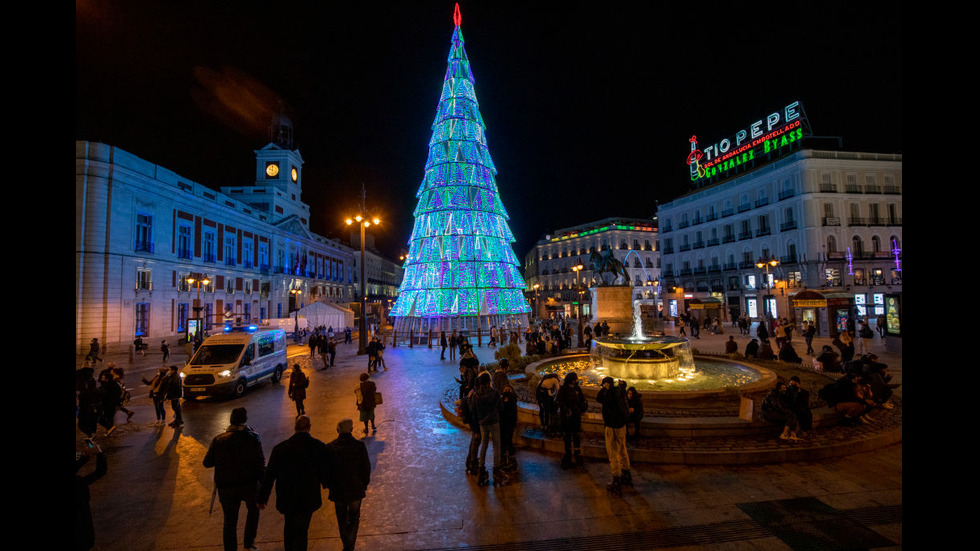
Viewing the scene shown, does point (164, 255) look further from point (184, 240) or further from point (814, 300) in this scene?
point (814, 300)

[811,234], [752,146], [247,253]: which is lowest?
[247,253]

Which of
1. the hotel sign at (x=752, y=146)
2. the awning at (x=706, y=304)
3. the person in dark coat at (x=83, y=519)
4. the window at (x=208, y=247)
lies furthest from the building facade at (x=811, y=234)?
the window at (x=208, y=247)

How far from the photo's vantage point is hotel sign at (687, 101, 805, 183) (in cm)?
3909

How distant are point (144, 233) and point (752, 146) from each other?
53306 mm

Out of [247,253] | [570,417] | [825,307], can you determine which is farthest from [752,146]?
[247,253]

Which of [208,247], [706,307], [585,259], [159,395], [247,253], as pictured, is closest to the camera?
[159,395]

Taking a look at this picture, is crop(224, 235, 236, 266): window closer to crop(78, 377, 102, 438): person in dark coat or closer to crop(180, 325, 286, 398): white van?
crop(180, 325, 286, 398): white van

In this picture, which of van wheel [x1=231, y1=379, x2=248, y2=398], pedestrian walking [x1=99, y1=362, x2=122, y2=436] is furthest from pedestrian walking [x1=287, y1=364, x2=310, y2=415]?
van wheel [x1=231, y1=379, x2=248, y2=398]

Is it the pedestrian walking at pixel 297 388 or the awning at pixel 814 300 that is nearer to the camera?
the pedestrian walking at pixel 297 388

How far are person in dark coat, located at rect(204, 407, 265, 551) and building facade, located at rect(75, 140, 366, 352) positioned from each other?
14.5m

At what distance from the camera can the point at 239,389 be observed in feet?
41.3

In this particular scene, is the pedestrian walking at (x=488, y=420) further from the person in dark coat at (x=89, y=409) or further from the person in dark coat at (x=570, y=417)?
the person in dark coat at (x=89, y=409)

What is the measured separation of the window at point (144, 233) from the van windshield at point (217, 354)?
71.7 feet

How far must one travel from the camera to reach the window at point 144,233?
28.8 m
